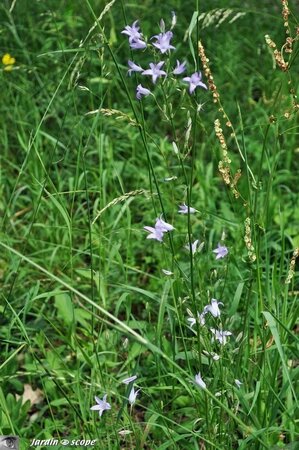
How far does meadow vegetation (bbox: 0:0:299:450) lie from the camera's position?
1884 millimetres

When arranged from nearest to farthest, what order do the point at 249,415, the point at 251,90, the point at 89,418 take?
1. the point at 249,415
2. the point at 89,418
3. the point at 251,90

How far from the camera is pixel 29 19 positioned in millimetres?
3887

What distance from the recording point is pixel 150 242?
A: 9.80 feet

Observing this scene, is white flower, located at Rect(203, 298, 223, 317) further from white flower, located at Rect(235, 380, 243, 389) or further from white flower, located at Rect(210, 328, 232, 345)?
white flower, located at Rect(235, 380, 243, 389)

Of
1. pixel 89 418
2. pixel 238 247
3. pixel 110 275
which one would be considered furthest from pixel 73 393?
pixel 238 247

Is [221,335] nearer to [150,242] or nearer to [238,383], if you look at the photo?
[238,383]

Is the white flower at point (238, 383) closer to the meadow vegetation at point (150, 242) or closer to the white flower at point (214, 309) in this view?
the meadow vegetation at point (150, 242)

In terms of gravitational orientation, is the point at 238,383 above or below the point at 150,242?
above

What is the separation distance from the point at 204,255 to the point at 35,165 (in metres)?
0.83

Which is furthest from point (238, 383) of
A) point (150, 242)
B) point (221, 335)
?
point (150, 242)

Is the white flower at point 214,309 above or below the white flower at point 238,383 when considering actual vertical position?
above

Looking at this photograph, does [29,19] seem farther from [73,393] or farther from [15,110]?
[73,393]

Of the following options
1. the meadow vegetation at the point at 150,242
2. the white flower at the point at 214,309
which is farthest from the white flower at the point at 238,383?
the white flower at the point at 214,309

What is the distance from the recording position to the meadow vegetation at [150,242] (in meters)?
1.88
